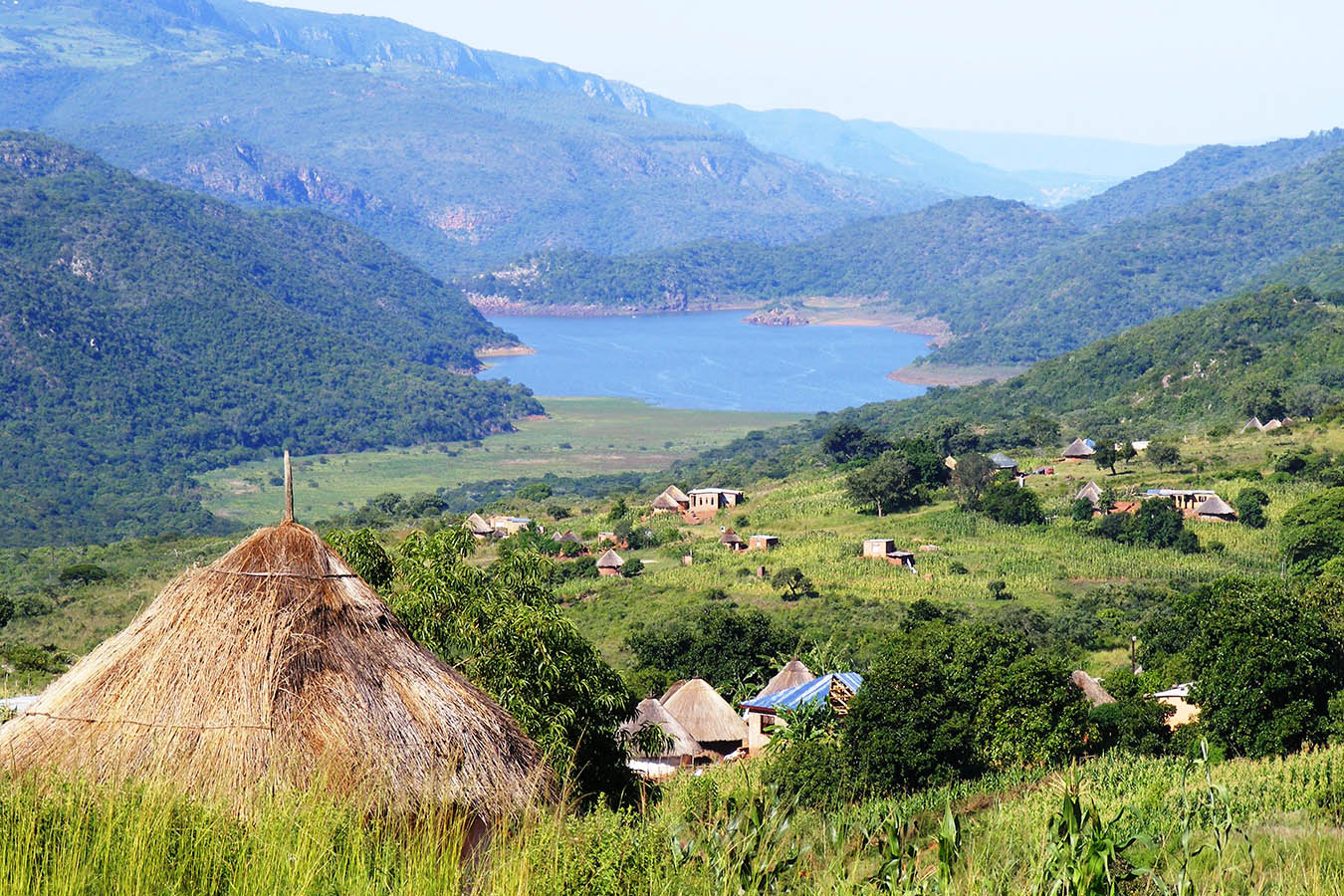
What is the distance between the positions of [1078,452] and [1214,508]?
13.6 meters

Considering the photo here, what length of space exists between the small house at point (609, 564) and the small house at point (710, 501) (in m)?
10.4

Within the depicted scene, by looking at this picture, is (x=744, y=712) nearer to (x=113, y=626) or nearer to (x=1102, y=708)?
(x=1102, y=708)

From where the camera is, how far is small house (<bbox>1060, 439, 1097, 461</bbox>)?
57.9 metres

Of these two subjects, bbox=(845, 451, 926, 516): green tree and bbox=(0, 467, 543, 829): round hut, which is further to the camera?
bbox=(845, 451, 926, 516): green tree

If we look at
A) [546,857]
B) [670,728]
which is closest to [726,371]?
[670,728]

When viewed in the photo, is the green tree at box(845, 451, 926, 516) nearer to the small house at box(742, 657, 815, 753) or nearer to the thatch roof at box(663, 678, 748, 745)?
the small house at box(742, 657, 815, 753)

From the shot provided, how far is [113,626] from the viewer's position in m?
36.3

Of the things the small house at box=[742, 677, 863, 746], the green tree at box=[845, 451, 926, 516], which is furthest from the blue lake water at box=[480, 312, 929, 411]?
the small house at box=[742, 677, 863, 746]

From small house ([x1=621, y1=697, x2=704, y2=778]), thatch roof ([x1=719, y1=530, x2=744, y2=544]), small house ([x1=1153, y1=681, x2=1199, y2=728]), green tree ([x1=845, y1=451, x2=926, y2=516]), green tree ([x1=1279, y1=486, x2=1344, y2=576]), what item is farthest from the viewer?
green tree ([x1=845, y1=451, x2=926, y2=516])

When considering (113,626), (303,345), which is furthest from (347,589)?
(303,345)

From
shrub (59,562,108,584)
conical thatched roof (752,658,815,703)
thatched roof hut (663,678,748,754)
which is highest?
conical thatched roof (752,658,815,703)

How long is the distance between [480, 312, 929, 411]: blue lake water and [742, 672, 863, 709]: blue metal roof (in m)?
112

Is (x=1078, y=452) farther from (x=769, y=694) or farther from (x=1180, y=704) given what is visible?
(x=1180, y=704)

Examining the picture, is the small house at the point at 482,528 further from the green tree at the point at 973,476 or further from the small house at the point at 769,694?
the small house at the point at 769,694
